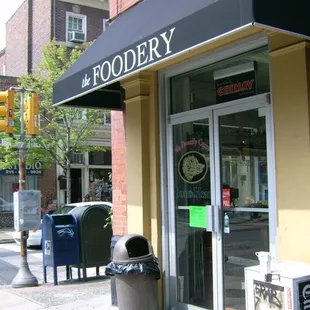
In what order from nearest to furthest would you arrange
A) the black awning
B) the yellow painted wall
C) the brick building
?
the black awning → the yellow painted wall → the brick building

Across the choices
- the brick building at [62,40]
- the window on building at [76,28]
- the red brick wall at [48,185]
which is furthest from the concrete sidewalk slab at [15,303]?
the window on building at [76,28]

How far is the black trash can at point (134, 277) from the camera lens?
5168 millimetres

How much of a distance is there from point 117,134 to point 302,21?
3769mm

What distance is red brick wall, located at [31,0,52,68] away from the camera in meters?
24.2

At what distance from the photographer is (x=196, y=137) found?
5629 mm

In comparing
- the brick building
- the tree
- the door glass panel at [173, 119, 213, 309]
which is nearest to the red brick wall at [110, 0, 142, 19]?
the door glass panel at [173, 119, 213, 309]

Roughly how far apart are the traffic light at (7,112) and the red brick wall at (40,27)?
1513 centimetres

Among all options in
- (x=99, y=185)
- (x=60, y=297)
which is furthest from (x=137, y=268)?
(x=99, y=185)

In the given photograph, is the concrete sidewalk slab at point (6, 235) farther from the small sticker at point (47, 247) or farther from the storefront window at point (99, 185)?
the small sticker at point (47, 247)

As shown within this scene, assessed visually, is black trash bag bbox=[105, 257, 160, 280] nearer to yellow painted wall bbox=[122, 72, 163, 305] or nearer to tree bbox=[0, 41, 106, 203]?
yellow painted wall bbox=[122, 72, 163, 305]

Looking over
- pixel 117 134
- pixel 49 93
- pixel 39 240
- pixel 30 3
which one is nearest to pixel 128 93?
pixel 117 134

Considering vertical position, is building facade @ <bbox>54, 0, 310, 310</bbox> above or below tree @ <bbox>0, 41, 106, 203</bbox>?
below

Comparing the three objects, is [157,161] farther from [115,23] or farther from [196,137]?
[115,23]

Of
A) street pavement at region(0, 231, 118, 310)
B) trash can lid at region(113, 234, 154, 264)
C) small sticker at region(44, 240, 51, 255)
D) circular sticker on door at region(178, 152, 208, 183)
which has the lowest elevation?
street pavement at region(0, 231, 118, 310)
